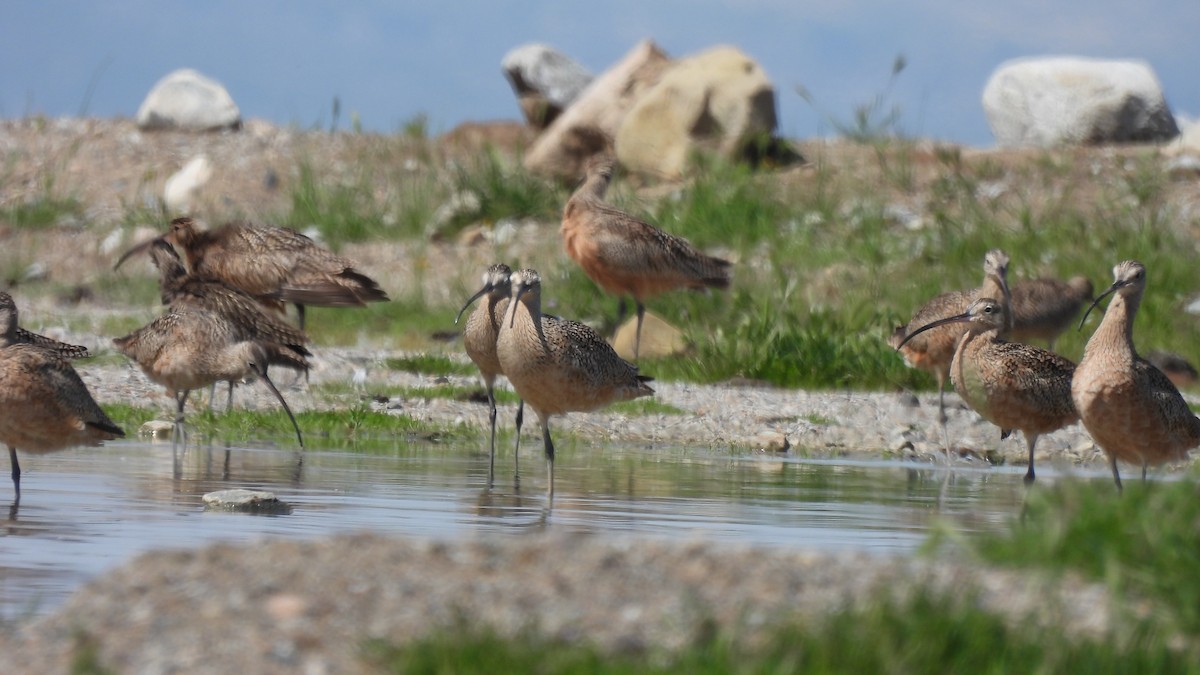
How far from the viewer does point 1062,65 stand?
28.1 metres

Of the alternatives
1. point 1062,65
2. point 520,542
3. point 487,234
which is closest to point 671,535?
point 520,542

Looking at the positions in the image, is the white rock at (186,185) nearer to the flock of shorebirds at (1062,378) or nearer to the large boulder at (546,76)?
the large boulder at (546,76)

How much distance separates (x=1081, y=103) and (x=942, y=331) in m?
13.7

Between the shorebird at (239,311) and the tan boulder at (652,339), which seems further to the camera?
the tan boulder at (652,339)

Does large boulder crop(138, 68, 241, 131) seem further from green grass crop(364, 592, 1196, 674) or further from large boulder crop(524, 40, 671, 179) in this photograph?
green grass crop(364, 592, 1196, 674)

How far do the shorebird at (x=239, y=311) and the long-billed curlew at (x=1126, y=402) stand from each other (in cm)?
595

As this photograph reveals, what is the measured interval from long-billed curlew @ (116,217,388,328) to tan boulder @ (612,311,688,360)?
2.51 m

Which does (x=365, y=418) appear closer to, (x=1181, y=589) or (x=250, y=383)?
(x=250, y=383)

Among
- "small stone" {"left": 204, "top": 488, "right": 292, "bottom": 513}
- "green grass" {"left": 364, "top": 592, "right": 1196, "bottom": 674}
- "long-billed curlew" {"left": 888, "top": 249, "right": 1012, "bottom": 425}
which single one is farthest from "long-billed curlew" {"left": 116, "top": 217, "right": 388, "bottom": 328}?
"green grass" {"left": 364, "top": 592, "right": 1196, "bottom": 674}

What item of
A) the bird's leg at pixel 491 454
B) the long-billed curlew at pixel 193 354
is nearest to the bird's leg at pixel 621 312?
the bird's leg at pixel 491 454

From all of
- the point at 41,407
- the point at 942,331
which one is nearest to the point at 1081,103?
the point at 942,331

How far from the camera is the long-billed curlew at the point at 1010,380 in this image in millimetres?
11602

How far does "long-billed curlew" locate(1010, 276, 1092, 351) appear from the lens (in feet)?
55.7

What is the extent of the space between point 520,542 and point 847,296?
45.9ft
